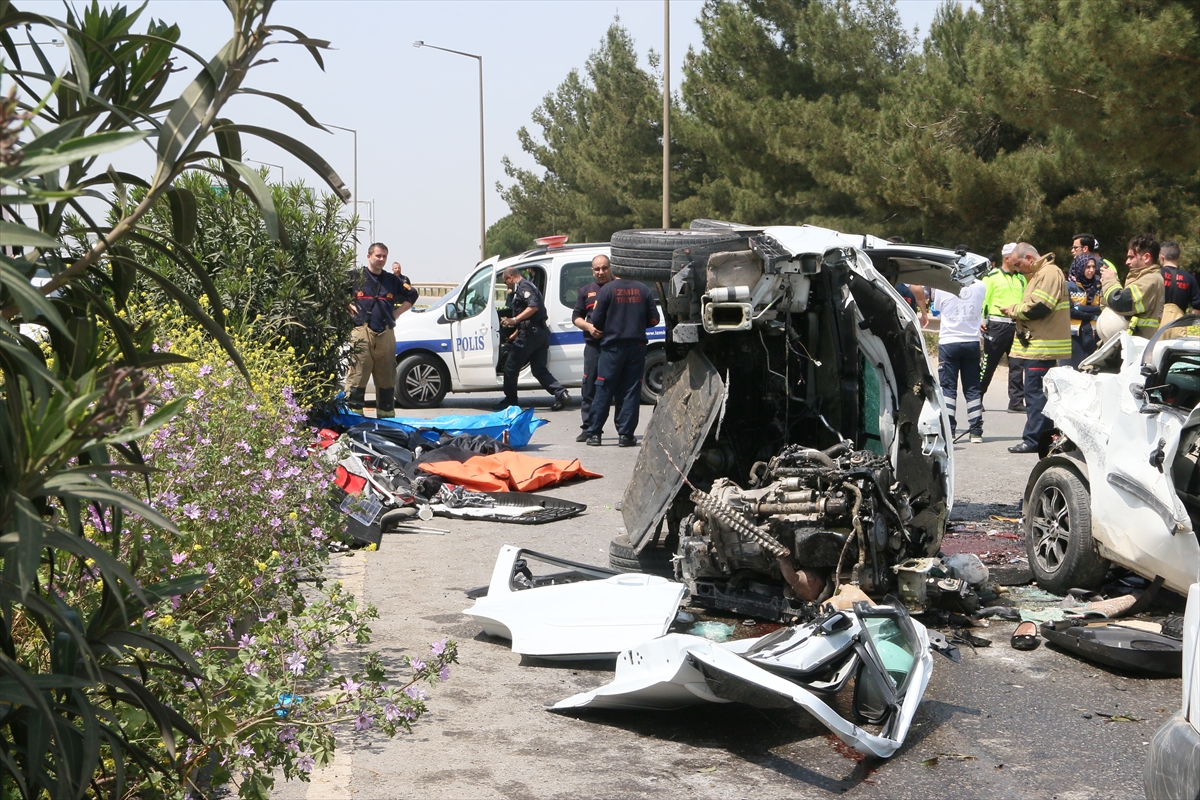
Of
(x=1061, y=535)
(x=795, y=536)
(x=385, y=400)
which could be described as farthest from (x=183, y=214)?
(x=385, y=400)

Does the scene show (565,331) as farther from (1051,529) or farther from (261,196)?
(261,196)

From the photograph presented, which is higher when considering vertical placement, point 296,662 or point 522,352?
point 522,352

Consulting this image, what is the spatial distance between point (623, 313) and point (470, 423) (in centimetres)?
218

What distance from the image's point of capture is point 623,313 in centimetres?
1262

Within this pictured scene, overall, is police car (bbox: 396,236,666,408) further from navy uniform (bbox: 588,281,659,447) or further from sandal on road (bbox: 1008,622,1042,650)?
sandal on road (bbox: 1008,622,1042,650)

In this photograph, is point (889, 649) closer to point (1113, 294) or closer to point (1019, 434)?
point (1113, 294)

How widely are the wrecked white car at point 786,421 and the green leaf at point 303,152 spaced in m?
3.95

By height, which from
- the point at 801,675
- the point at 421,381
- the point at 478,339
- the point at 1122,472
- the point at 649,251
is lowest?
the point at 801,675

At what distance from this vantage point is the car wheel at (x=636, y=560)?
22.2 ft

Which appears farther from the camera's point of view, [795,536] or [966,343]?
[966,343]

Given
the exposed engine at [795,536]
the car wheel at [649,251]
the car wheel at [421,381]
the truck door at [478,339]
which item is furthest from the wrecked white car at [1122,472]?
the car wheel at [421,381]

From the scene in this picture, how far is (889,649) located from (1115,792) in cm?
109

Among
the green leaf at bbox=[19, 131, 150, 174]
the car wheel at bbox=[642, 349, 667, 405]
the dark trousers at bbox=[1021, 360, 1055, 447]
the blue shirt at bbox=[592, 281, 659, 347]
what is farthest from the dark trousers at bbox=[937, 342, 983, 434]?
the green leaf at bbox=[19, 131, 150, 174]

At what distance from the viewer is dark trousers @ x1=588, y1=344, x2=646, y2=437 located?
41.3 ft
